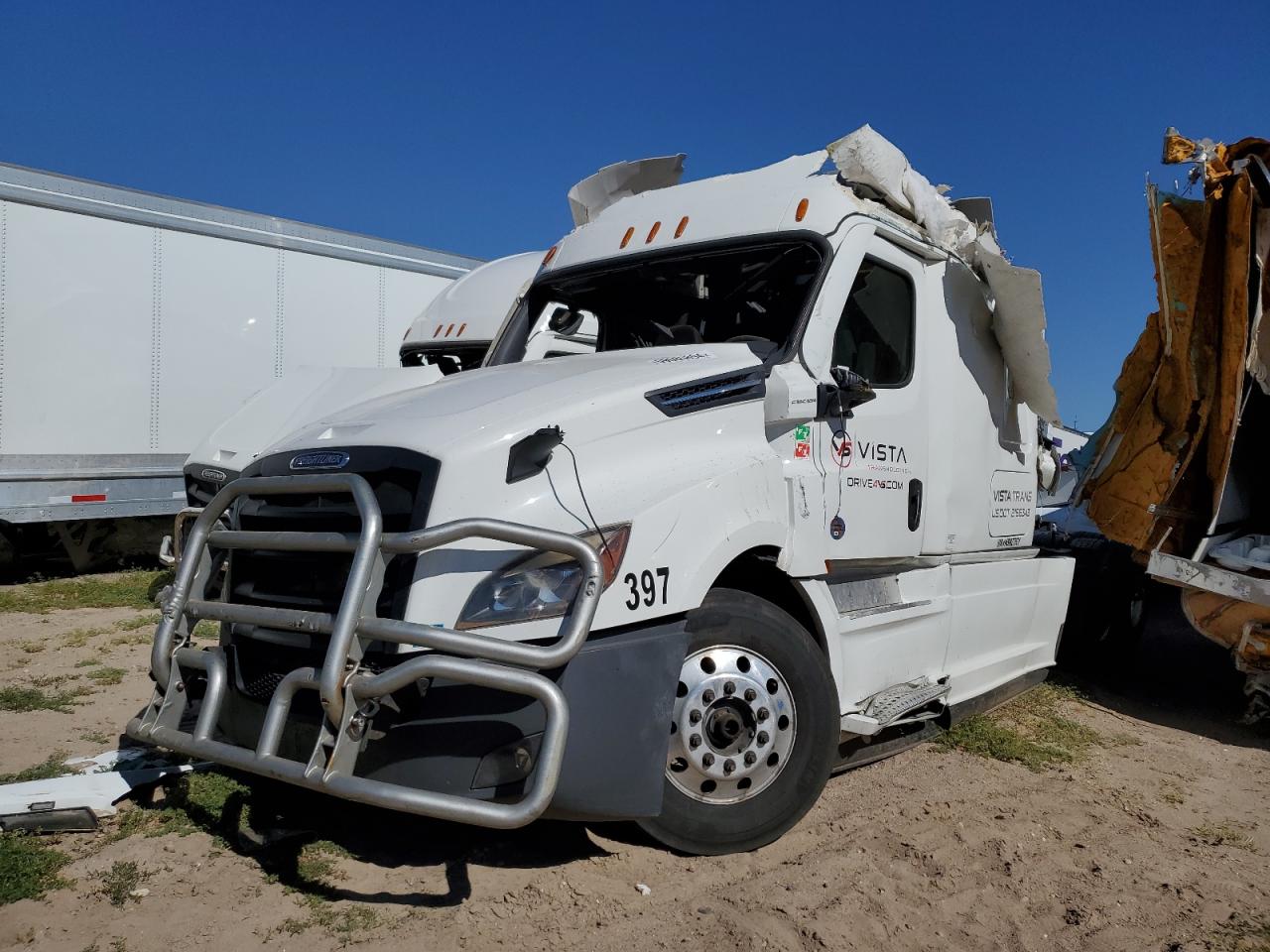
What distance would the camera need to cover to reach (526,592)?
3039 mm

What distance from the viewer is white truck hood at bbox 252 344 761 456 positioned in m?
3.28

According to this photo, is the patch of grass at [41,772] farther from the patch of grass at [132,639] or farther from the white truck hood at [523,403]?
the patch of grass at [132,639]

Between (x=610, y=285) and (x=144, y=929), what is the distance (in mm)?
3390

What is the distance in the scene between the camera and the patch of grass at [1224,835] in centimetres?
416

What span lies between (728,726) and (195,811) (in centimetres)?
224

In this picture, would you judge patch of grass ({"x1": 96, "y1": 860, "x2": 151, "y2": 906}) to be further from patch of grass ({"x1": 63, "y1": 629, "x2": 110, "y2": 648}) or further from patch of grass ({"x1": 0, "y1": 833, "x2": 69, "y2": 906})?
patch of grass ({"x1": 63, "y1": 629, "x2": 110, "y2": 648})

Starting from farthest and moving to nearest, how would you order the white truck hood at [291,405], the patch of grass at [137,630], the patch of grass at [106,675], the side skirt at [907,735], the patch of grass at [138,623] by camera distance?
the white truck hood at [291,405]
the patch of grass at [138,623]
the patch of grass at [137,630]
the patch of grass at [106,675]
the side skirt at [907,735]

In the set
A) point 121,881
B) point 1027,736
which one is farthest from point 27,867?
point 1027,736

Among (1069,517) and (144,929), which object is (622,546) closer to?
(144,929)

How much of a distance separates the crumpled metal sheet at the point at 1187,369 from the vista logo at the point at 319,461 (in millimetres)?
5293

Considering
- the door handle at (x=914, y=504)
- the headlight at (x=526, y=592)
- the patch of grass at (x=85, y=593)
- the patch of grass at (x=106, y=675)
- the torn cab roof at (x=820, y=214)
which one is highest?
the torn cab roof at (x=820, y=214)

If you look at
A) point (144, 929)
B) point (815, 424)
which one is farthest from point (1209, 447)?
point (144, 929)

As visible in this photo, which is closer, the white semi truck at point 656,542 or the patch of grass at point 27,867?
the white semi truck at point 656,542

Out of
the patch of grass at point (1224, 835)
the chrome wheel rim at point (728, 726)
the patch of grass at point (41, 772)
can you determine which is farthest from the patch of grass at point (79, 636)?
the patch of grass at point (1224, 835)
